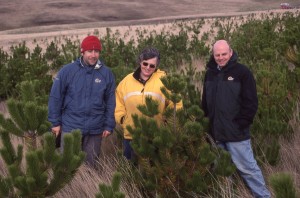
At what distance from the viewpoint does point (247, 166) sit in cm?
421

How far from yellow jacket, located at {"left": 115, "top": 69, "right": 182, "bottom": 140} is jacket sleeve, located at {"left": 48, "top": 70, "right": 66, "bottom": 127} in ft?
1.91

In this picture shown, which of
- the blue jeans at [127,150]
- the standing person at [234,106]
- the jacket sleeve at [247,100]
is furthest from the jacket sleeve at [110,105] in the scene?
the jacket sleeve at [247,100]

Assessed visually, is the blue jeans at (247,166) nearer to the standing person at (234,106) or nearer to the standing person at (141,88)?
the standing person at (234,106)

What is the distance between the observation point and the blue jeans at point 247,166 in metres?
4.18

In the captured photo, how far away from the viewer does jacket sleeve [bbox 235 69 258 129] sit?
407cm

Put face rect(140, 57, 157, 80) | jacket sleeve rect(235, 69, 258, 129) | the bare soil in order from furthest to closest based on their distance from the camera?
the bare soil, face rect(140, 57, 157, 80), jacket sleeve rect(235, 69, 258, 129)

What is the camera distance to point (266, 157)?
15.6ft

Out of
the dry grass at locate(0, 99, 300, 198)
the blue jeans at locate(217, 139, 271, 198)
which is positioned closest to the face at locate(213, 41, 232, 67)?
the blue jeans at locate(217, 139, 271, 198)

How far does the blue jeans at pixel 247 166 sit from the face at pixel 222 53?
76 centimetres

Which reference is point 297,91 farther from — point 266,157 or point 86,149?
point 86,149

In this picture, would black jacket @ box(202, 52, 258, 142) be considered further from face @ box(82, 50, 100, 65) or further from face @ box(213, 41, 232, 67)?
face @ box(82, 50, 100, 65)

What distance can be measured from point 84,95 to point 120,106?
41 centimetres

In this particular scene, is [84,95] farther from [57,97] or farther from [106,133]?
[106,133]

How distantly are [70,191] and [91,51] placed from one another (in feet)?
4.59
